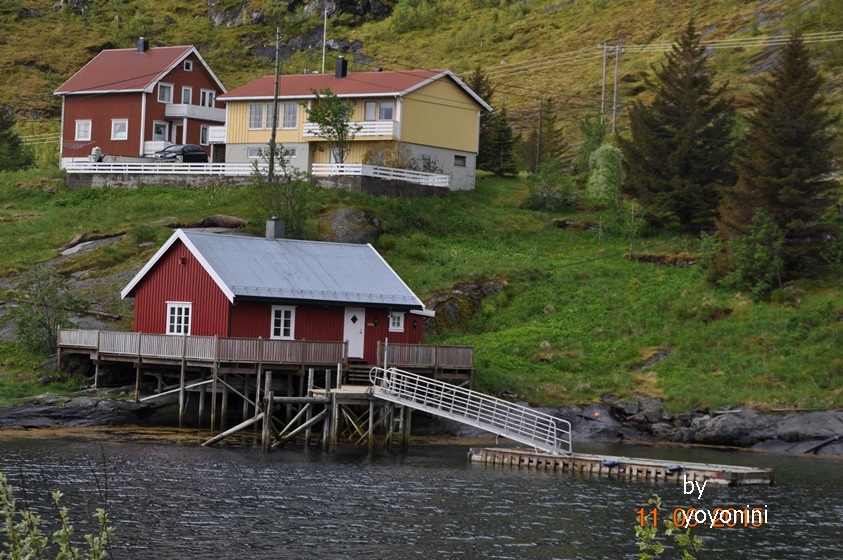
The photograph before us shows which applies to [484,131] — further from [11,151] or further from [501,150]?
[11,151]

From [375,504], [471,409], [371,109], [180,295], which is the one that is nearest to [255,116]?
[371,109]

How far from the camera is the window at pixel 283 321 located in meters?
45.8

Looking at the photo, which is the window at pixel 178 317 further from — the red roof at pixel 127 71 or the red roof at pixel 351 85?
the red roof at pixel 127 71

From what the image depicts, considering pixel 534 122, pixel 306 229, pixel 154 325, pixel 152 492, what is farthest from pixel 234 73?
pixel 152 492

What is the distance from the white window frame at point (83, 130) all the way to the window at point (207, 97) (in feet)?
23.6

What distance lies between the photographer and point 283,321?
46.0 metres

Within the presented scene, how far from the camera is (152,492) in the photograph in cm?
3145

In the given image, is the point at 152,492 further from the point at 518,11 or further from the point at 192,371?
the point at 518,11

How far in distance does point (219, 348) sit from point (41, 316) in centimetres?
940

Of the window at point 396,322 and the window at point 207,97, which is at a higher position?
the window at point 207,97

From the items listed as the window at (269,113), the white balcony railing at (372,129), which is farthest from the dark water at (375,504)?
the window at (269,113)

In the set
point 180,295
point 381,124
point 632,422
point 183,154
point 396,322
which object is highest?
point 381,124

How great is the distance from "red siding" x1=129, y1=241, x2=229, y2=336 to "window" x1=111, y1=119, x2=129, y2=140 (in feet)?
105

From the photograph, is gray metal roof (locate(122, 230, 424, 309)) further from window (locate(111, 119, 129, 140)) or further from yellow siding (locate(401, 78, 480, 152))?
window (locate(111, 119, 129, 140))
